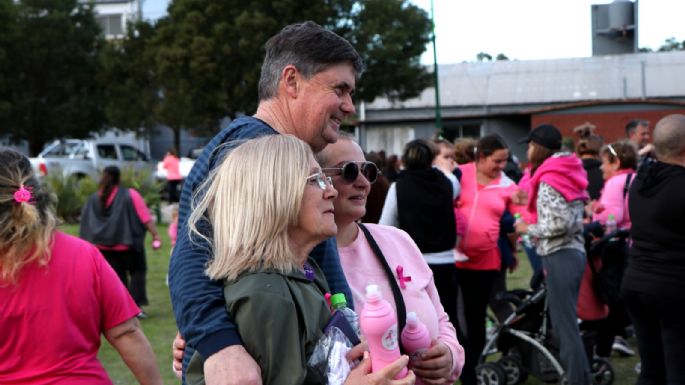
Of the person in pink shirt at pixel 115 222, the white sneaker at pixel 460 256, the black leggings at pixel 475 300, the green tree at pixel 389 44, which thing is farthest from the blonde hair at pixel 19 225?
the green tree at pixel 389 44

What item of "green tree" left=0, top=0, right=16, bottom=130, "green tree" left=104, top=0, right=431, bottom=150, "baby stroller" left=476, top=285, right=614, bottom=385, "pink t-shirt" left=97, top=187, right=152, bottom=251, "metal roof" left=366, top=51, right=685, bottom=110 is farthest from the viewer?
"metal roof" left=366, top=51, right=685, bottom=110

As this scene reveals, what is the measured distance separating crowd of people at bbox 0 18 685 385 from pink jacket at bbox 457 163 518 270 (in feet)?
2.38

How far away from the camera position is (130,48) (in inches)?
1672

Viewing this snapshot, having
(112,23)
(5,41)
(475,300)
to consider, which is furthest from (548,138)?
(112,23)

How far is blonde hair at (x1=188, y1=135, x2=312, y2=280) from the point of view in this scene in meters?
2.56

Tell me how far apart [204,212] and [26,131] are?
44.5 metres

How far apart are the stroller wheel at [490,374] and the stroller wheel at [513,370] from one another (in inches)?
2.9

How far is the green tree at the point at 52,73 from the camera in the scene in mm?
44469

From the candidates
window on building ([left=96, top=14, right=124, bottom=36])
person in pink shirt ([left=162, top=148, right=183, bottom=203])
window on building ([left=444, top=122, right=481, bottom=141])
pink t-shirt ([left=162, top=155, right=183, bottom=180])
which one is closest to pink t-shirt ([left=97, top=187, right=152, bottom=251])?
person in pink shirt ([left=162, top=148, right=183, bottom=203])

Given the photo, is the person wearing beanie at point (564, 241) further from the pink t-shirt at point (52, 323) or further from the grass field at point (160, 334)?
the pink t-shirt at point (52, 323)

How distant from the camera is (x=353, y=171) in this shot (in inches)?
137

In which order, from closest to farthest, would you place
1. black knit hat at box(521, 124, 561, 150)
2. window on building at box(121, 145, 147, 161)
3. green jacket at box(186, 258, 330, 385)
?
green jacket at box(186, 258, 330, 385) → black knit hat at box(521, 124, 561, 150) → window on building at box(121, 145, 147, 161)

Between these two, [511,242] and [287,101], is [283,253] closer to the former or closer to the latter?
[287,101]

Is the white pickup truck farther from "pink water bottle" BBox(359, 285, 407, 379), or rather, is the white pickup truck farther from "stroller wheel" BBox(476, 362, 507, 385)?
"pink water bottle" BBox(359, 285, 407, 379)
